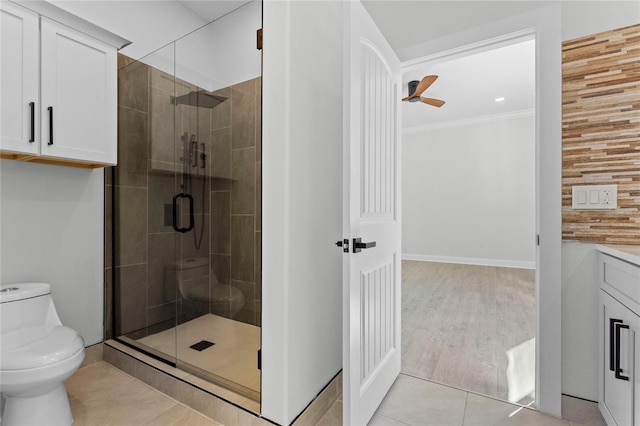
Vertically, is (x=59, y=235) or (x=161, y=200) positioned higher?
(x=161, y=200)

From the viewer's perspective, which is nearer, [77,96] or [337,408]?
[337,408]

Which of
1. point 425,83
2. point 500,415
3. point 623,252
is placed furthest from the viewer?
point 425,83

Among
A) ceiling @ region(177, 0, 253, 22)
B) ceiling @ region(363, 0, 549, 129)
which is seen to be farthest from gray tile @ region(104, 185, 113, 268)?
ceiling @ region(363, 0, 549, 129)

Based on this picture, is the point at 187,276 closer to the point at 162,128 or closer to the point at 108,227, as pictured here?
the point at 108,227

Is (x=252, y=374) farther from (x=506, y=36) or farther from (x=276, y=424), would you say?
(x=506, y=36)

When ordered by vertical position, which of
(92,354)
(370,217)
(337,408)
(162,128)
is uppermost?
(162,128)

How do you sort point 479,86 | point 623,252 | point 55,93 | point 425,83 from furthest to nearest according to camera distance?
point 479,86
point 425,83
point 55,93
point 623,252

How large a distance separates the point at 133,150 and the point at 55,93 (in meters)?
0.55

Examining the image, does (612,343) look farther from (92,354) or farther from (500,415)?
(92,354)

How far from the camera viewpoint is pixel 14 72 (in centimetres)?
156

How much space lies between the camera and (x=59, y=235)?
6.42 ft

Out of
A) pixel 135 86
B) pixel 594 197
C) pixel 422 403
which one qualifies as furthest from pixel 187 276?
pixel 594 197

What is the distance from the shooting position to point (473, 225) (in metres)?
5.95

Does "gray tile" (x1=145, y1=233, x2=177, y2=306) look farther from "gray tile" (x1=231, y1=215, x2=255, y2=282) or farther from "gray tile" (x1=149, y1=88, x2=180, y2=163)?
"gray tile" (x1=149, y1=88, x2=180, y2=163)
